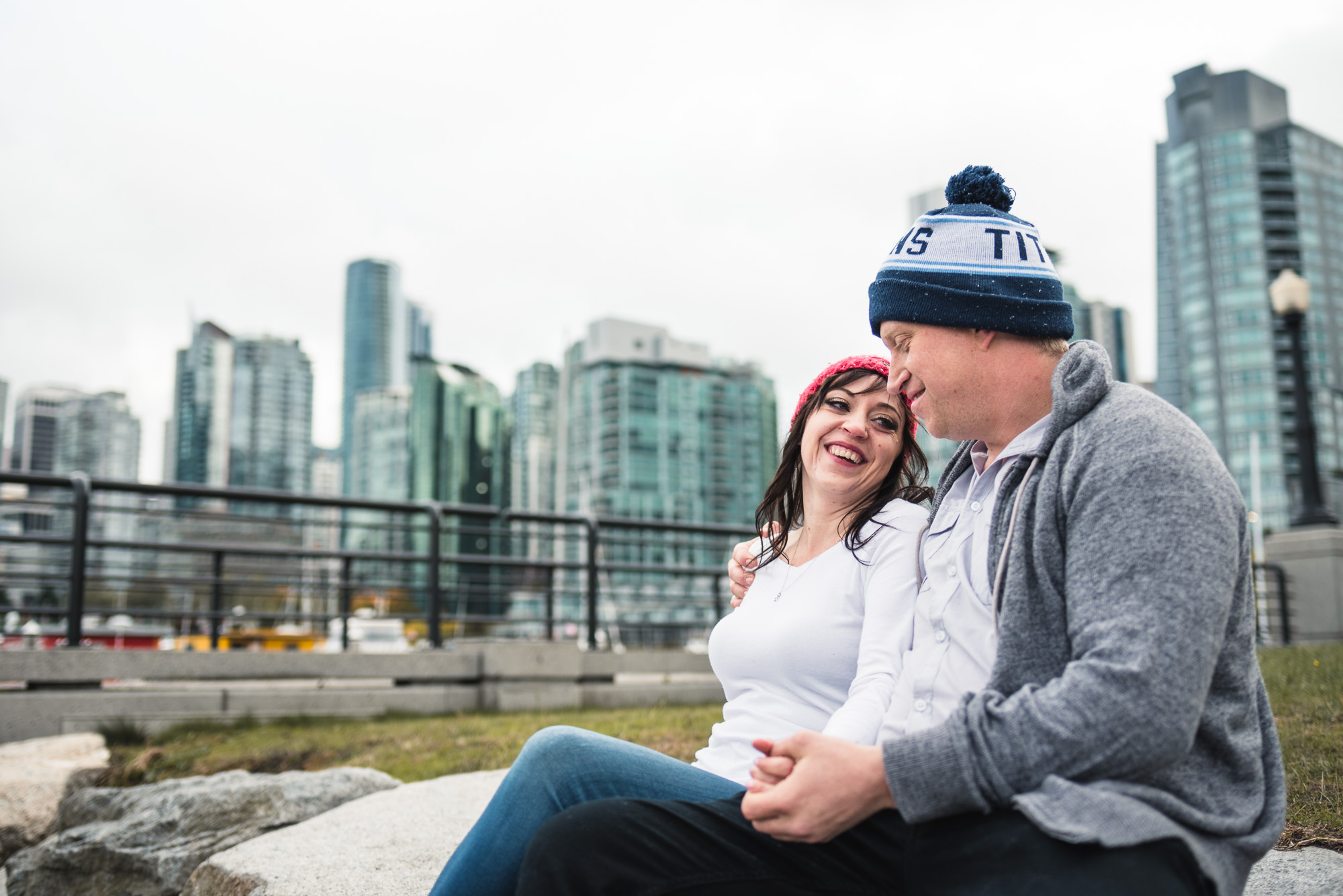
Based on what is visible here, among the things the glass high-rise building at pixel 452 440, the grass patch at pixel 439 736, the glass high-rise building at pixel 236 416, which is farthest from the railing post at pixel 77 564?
the glass high-rise building at pixel 236 416

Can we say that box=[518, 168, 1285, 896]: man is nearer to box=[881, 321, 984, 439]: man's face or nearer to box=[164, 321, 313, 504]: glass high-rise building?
box=[881, 321, 984, 439]: man's face

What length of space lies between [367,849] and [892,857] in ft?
7.11

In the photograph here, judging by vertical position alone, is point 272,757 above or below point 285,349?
below

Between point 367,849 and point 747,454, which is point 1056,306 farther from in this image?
point 747,454

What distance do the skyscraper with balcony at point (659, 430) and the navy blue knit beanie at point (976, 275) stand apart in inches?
4097

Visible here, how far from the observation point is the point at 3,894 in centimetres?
386

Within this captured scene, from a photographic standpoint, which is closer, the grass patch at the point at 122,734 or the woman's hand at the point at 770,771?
the woman's hand at the point at 770,771

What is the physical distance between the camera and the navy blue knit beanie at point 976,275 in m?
1.72

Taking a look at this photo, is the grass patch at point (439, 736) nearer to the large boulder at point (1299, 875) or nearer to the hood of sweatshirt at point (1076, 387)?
the large boulder at point (1299, 875)

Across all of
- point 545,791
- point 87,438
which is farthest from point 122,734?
point 87,438

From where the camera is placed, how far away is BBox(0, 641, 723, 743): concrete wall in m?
5.98

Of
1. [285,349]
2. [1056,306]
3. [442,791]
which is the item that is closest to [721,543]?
[442,791]

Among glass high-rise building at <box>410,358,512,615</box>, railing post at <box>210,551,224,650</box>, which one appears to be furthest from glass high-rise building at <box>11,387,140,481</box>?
railing post at <box>210,551,224,650</box>

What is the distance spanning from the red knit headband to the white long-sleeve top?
32 cm
